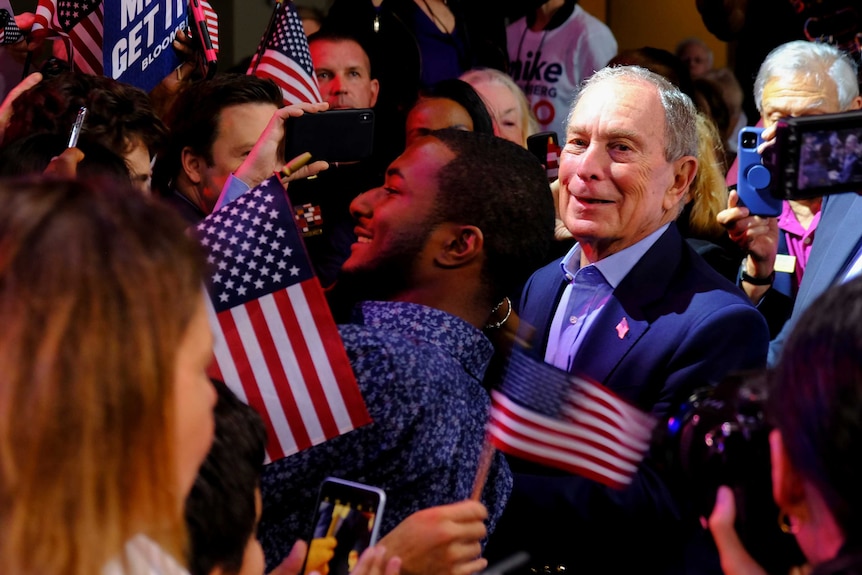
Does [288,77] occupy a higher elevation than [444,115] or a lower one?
higher

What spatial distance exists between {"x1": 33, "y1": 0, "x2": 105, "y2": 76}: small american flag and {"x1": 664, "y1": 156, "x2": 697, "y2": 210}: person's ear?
2.23 meters

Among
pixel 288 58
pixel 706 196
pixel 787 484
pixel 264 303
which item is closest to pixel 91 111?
pixel 288 58

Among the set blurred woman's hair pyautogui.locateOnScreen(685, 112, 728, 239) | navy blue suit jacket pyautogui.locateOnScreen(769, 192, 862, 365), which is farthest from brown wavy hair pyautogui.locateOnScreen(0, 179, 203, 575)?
blurred woman's hair pyautogui.locateOnScreen(685, 112, 728, 239)

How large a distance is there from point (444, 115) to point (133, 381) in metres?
3.54

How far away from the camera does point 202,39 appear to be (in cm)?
414

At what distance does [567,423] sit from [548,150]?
2193 millimetres

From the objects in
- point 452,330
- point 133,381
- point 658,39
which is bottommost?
point 658,39

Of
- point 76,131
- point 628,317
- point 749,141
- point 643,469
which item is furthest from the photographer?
point 749,141

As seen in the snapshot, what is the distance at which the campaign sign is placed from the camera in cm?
396

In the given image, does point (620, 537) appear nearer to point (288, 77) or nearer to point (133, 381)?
point (133, 381)

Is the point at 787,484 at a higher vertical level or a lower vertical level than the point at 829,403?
lower

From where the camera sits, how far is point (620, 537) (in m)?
2.52

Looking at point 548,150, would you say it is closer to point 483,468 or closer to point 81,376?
point 483,468

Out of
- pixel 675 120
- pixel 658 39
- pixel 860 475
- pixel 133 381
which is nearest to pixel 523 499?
pixel 675 120
